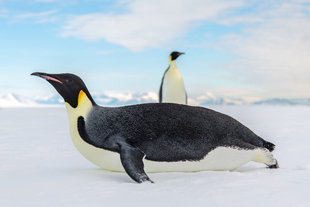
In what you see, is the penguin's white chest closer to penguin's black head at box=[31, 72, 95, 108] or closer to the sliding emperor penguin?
the sliding emperor penguin

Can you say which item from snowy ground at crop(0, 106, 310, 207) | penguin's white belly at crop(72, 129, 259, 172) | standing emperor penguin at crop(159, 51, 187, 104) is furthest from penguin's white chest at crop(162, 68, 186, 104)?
penguin's white belly at crop(72, 129, 259, 172)

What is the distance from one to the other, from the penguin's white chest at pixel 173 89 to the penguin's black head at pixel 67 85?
8.38 metres

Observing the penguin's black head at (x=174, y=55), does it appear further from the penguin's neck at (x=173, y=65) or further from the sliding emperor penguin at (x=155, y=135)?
the sliding emperor penguin at (x=155, y=135)

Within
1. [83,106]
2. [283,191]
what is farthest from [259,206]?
[83,106]

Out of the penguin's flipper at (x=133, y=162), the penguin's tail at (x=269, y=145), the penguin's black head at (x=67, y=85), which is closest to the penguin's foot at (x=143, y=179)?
the penguin's flipper at (x=133, y=162)

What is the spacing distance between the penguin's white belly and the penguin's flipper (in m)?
0.22

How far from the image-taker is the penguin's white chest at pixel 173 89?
12.2 meters

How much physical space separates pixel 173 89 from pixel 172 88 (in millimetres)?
48

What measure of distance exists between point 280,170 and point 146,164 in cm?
146

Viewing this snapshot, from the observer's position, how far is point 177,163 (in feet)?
12.2

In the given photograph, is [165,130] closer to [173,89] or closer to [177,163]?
[177,163]

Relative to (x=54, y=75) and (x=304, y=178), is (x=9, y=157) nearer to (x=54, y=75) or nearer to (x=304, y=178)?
(x=54, y=75)

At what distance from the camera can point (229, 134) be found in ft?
12.8

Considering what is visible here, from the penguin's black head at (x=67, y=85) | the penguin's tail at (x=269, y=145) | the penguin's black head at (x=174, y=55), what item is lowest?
the penguin's tail at (x=269, y=145)
